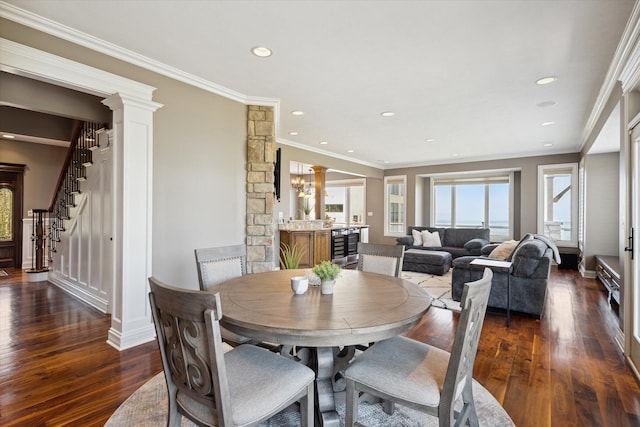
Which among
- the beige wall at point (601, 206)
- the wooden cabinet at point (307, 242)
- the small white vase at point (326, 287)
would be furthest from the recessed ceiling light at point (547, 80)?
the wooden cabinet at point (307, 242)

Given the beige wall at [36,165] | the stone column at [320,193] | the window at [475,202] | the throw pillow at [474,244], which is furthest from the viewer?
the window at [475,202]

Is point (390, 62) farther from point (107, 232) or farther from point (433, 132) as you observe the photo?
point (107, 232)

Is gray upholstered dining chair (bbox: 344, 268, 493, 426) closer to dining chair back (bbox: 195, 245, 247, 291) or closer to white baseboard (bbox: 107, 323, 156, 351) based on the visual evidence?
dining chair back (bbox: 195, 245, 247, 291)

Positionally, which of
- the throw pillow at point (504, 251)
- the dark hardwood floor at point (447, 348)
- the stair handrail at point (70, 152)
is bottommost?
the dark hardwood floor at point (447, 348)

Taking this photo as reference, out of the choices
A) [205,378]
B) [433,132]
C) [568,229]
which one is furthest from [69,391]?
[568,229]

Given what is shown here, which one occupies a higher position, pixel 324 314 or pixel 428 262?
pixel 324 314

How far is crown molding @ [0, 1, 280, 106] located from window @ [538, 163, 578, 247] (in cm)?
703

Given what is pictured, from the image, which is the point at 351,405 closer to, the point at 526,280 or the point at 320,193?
the point at 526,280

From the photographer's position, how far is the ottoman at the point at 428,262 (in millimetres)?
6113

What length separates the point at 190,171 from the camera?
336 cm

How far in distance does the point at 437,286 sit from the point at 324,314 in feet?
13.8

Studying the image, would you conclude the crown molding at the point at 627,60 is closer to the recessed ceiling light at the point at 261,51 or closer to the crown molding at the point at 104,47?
the recessed ceiling light at the point at 261,51

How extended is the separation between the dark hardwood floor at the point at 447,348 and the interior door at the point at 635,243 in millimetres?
260

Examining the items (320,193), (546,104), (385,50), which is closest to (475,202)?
(320,193)
